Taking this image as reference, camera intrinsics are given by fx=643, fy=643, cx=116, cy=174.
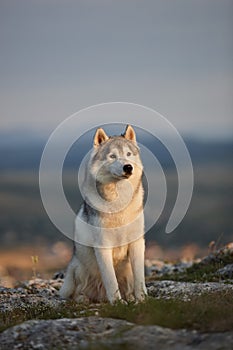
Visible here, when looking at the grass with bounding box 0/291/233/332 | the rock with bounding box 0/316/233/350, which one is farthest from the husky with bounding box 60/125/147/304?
the rock with bounding box 0/316/233/350

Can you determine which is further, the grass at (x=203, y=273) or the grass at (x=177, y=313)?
the grass at (x=203, y=273)

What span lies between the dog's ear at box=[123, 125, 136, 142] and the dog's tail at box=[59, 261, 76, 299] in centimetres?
292

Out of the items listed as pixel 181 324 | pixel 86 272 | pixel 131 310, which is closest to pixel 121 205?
pixel 86 272

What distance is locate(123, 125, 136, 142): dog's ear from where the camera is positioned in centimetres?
1245

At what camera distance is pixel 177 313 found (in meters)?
8.24

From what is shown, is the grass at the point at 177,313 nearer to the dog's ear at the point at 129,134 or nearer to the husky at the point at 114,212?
the husky at the point at 114,212

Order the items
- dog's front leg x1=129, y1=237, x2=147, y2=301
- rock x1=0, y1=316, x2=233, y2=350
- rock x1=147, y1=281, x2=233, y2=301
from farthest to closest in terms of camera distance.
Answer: rock x1=147, y1=281, x2=233, y2=301 < dog's front leg x1=129, y1=237, x2=147, y2=301 < rock x1=0, y1=316, x2=233, y2=350

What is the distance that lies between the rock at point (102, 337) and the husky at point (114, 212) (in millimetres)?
3269

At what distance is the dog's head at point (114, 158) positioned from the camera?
38.6ft

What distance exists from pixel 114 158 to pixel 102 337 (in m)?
4.80

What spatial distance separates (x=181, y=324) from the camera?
7.92 metres

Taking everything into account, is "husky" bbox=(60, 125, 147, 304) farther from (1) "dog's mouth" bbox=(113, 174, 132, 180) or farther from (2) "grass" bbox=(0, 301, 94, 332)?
(2) "grass" bbox=(0, 301, 94, 332)

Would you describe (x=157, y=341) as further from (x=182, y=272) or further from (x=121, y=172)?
(x=182, y=272)

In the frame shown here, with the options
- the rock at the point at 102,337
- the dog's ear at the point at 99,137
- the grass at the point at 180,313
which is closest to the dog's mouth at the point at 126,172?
the dog's ear at the point at 99,137
